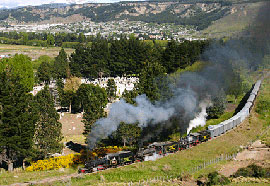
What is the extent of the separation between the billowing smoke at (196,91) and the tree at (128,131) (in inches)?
35.8

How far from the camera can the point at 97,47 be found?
407ft

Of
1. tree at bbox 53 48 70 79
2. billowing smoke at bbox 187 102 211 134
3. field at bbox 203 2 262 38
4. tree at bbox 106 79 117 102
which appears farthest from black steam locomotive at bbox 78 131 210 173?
tree at bbox 53 48 70 79

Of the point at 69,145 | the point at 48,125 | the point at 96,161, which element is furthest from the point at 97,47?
the point at 96,161

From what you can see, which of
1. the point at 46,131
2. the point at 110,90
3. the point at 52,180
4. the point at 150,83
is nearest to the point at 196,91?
the point at 150,83

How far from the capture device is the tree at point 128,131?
48.2m

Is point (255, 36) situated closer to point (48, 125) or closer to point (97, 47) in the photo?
point (48, 125)

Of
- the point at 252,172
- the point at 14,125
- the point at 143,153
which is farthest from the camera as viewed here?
the point at 14,125

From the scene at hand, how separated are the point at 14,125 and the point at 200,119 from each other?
114 ft

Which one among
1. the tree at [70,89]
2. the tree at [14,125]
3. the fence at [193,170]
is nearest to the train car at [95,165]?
the fence at [193,170]

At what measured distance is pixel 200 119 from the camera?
211 ft

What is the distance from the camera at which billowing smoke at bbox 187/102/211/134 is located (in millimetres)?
59388

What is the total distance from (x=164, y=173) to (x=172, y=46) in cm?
7575

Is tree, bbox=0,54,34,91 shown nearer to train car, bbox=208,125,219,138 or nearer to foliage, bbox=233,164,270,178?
train car, bbox=208,125,219,138

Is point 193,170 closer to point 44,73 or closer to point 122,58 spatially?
point 44,73
